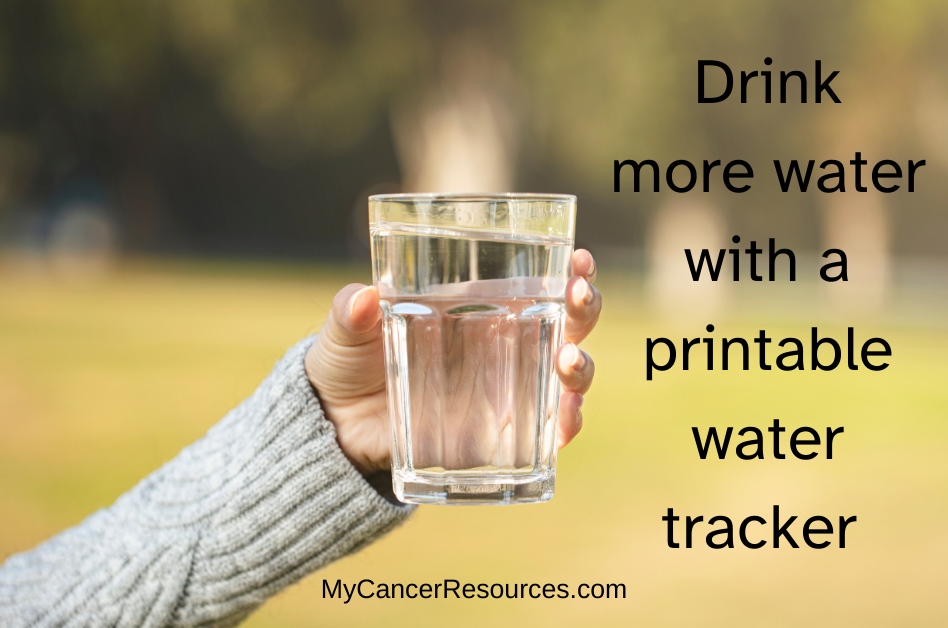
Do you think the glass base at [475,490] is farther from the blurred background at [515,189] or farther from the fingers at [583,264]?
the blurred background at [515,189]

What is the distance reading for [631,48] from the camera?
56.7 ft

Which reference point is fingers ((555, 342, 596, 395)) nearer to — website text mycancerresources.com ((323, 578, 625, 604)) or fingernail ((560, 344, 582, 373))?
fingernail ((560, 344, 582, 373))

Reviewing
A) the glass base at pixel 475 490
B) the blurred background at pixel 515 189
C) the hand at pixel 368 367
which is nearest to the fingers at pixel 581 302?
the hand at pixel 368 367

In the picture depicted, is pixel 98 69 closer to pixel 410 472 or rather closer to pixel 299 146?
pixel 299 146

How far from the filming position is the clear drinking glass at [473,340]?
1.62m

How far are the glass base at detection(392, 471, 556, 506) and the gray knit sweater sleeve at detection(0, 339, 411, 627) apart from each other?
0.87 feet

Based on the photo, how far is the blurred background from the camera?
592 centimetres

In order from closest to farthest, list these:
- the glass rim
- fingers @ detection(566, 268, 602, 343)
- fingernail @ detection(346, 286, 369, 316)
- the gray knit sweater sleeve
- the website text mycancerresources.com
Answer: the glass rim → fingers @ detection(566, 268, 602, 343) → fingernail @ detection(346, 286, 369, 316) → the gray knit sweater sleeve → the website text mycancerresources.com

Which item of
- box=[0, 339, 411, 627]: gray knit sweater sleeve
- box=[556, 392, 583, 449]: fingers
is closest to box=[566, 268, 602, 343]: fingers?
box=[556, 392, 583, 449]: fingers

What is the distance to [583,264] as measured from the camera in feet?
6.13

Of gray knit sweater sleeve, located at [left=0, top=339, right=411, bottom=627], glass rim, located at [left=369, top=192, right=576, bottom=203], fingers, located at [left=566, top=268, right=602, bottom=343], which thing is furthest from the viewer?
gray knit sweater sleeve, located at [left=0, top=339, right=411, bottom=627]

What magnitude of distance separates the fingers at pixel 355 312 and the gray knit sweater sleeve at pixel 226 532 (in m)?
0.21

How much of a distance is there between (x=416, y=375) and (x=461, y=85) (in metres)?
17.1

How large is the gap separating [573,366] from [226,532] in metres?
0.86
